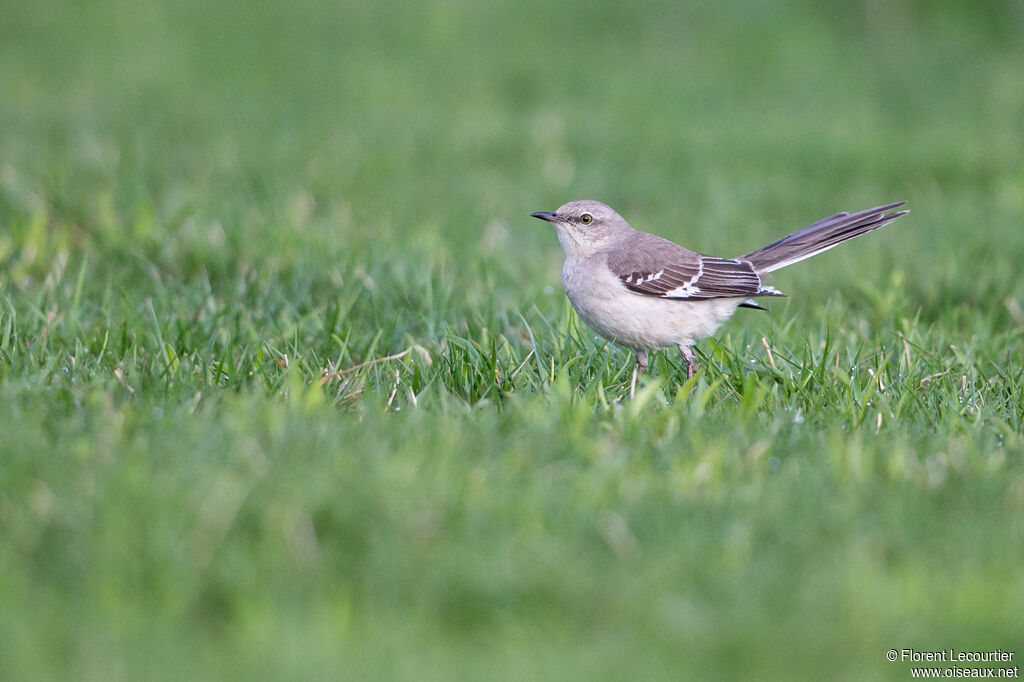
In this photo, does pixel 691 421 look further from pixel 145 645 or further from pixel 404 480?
pixel 145 645

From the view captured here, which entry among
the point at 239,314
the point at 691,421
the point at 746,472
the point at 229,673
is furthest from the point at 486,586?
the point at 239,314

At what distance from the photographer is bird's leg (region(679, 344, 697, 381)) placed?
5557mm

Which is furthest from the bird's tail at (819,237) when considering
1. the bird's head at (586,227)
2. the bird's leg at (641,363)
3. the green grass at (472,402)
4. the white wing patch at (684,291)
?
the bird's leg at (641,363)

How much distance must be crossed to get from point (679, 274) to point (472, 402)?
5.32 ft

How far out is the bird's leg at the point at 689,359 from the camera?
5.56m

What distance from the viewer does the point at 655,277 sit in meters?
5.94

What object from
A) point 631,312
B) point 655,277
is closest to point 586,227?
point 655,277

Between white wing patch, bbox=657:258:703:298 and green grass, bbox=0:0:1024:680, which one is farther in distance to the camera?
white wing patch, bbox=657:258:703:298

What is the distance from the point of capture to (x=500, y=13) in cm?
1452

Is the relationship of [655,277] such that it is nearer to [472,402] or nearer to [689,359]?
[689,359]

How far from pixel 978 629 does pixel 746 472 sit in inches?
43.2

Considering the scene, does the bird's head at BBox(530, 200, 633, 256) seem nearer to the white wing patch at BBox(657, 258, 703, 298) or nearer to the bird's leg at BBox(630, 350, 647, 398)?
the white wing patch at BBox(657, 258, 703, 298)

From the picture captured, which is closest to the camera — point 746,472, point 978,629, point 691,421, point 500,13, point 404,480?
point 978,629

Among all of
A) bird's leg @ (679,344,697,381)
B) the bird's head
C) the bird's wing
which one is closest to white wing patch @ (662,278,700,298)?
the bird's wing
